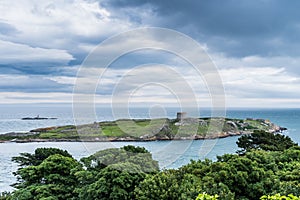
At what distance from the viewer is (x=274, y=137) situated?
1078 inches

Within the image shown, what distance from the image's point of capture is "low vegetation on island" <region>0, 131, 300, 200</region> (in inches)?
461

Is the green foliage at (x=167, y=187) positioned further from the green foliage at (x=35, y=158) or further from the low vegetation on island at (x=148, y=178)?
the green foliage at (x=35, y=158)

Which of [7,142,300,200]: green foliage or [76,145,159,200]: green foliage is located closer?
[7,142,300,200]: green foliage

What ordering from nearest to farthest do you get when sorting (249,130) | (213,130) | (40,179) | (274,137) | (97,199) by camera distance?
(97,199) → (40,179) → (274,137) → (213,130) → (249,130)

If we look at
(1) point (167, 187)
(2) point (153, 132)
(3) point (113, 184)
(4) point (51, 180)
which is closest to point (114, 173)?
(3) point (113, 184)

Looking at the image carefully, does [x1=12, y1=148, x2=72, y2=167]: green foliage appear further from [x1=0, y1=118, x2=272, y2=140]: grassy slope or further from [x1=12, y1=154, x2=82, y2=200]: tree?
[x1=0, y1=118, x2=272, y2=140]: grassy slope

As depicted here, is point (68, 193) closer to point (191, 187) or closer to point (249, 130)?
point (191, 187)

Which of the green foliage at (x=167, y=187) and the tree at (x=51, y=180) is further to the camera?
the tree at (x=51, y=180)

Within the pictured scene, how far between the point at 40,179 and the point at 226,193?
897 centimetres

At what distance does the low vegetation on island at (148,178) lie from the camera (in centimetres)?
1172

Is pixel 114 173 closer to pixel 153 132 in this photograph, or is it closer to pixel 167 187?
pixel 167 187

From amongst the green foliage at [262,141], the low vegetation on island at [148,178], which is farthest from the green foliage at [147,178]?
the green foliage at [262,141]

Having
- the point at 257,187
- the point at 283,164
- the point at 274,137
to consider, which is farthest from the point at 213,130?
the point at 257,187

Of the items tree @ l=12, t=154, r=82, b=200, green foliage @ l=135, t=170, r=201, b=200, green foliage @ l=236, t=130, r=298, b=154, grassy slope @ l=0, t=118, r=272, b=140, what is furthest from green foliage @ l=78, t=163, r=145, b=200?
grassy slope @ l=0, t=118, r=272, b=140
